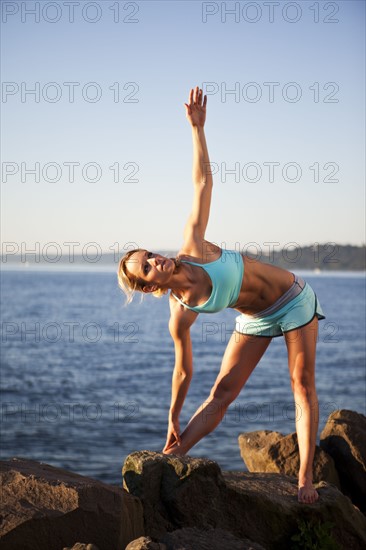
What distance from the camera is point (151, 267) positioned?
4777mm

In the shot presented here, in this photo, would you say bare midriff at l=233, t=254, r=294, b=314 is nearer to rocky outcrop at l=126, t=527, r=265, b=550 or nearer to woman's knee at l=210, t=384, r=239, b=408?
woman's knee at l=210, t=384, r=239, b=408

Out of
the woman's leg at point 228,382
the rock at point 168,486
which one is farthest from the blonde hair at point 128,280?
the rock at point 168,486

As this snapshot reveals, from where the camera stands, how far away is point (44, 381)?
29.1 m

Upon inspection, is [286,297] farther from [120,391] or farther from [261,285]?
[120,391]

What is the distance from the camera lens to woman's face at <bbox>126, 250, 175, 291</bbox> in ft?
15.6

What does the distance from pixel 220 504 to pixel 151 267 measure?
1.81 m

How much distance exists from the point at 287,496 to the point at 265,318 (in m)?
1.42

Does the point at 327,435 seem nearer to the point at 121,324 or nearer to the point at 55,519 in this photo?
the point at 55,519

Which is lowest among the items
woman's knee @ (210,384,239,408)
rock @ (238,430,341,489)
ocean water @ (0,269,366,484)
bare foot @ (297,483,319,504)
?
ocean water @ (0,269,366,484)

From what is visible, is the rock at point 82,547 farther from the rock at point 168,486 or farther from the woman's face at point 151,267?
the woman's face at point 151,267

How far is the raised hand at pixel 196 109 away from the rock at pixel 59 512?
2536 mm

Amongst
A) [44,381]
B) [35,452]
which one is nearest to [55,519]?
[35,452]

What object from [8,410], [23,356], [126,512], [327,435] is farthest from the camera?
[23,356]

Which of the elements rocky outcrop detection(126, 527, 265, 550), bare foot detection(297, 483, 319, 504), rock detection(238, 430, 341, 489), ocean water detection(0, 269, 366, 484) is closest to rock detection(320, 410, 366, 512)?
rock detection(238, 430, 341, 489)
